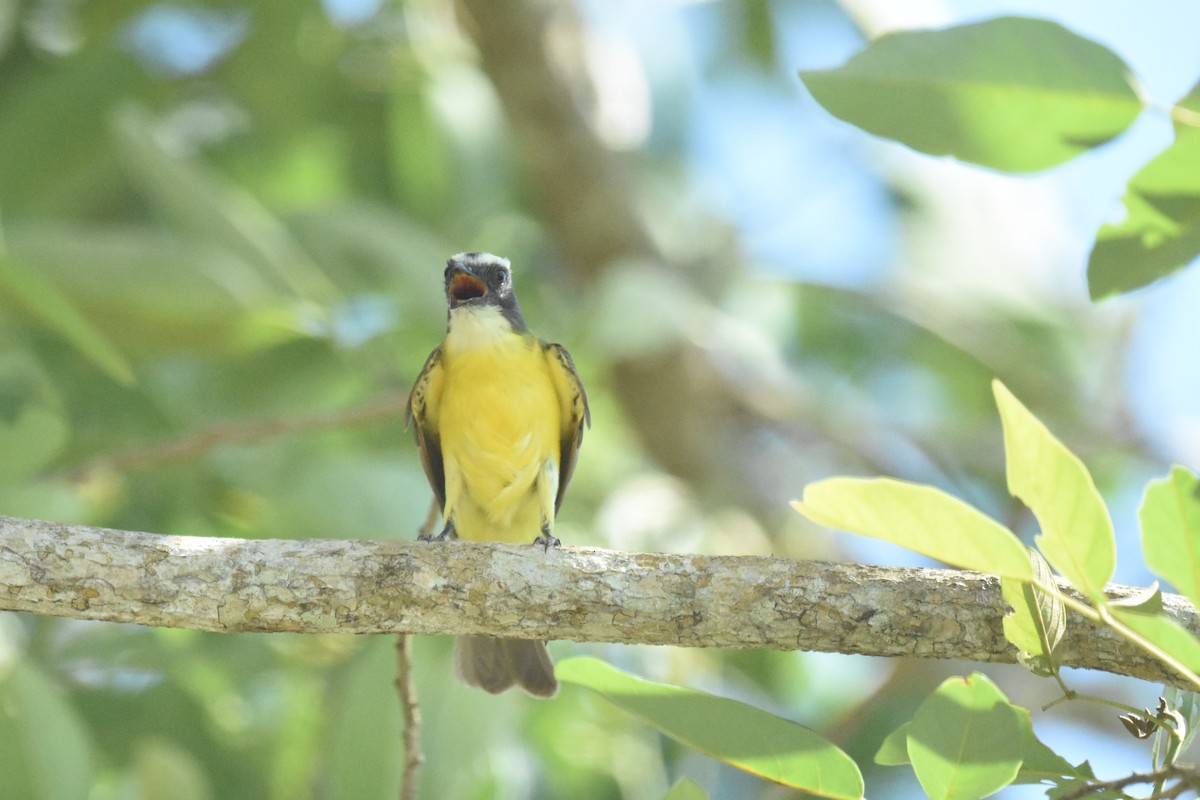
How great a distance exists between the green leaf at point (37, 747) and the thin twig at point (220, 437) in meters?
1.04

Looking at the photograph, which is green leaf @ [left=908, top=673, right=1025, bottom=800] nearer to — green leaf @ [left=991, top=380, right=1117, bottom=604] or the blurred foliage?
green leaf @ [left=991, top=380, right=1117, bottom=604]

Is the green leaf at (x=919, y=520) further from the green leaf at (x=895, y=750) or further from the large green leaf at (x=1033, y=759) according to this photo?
the green leaf at (x=895, y=750)

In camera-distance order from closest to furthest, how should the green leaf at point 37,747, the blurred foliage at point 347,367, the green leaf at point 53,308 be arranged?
the green leaf at point 37,747
the green leaf at point 53,308
the blurred foliage at point 347,367

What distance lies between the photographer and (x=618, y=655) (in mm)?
5641

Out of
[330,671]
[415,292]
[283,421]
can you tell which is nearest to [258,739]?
[330,671]

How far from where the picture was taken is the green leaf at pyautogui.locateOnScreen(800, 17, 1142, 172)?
277 centimetres

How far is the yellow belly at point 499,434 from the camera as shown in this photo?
5.09m

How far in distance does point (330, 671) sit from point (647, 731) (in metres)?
1.45

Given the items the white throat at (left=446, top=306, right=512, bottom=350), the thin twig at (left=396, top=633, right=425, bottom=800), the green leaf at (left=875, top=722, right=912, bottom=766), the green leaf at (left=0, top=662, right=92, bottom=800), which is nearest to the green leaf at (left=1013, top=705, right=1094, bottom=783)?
the green leaf at (left=875, top=722, right=912, bottom=766)

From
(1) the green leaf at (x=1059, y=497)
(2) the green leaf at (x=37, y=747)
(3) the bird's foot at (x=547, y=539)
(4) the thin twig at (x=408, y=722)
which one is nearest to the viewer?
(1) the green leaf at (x=1059, y=497)

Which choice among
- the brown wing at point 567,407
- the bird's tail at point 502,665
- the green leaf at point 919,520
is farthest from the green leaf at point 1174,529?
the brown wing at point 567,407

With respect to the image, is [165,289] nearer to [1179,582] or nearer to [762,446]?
[1179,582]

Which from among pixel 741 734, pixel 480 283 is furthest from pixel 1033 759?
pixel 480 283

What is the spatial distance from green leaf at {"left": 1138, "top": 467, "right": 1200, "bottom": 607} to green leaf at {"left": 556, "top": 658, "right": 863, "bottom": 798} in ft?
2.20
